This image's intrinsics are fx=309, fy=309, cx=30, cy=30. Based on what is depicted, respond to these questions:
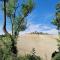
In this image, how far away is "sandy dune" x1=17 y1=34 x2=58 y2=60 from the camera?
21970mm

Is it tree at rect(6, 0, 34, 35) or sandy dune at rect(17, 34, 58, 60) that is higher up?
tree at rect(6, 0, 34, 35)

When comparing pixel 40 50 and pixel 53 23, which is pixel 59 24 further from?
pixel 40 50

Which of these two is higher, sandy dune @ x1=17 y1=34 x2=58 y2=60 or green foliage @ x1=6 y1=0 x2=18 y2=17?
green foliage @ x1=6 y1=0 x2=18 y2=17

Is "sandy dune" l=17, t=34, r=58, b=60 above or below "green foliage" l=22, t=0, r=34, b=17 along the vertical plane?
below

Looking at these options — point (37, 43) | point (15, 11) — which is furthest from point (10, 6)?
point (37, 43)

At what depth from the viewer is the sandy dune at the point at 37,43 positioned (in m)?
22.0

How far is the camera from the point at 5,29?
70.5ft

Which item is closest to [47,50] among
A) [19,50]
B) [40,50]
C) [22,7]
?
[40,50]

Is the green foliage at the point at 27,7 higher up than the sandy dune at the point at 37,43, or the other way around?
the green foliage at the point at 27,7

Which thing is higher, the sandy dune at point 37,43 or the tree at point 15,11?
the tree at point 15,11

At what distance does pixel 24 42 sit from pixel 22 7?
3497 millimetres

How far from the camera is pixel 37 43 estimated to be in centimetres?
2327

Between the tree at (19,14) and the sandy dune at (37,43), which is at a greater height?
the tree at (19,14)

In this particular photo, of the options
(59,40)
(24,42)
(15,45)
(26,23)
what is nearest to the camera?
(59,40)
